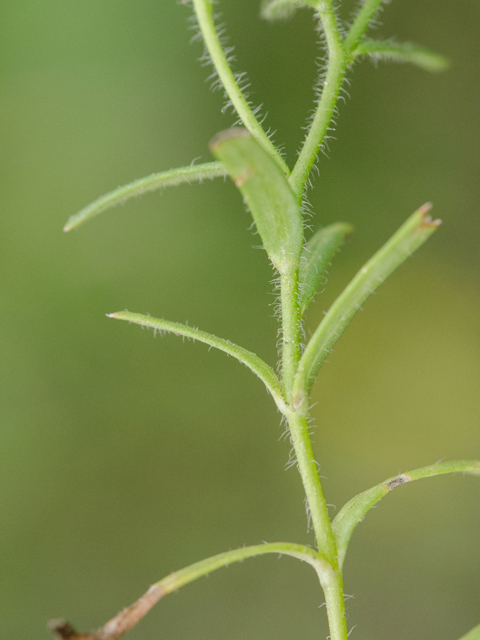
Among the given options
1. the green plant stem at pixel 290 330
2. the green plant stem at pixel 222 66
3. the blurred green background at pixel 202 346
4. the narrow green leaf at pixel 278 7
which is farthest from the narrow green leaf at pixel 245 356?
the blurred green background at pixel 202 346

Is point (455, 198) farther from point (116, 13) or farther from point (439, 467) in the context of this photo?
point (439, 467)

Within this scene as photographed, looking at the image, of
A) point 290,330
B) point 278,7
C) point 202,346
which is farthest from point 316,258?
point 202,346

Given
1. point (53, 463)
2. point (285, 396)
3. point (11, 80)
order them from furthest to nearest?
point (53, 463) < point (11, 80) < point (285, 396)

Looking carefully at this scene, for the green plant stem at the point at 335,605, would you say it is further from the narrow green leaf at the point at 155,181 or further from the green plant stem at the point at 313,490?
the narrow green leaf at the point at 155,181

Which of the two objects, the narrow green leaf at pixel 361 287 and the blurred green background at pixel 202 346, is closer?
the narrow green leaf at pixel 361 287

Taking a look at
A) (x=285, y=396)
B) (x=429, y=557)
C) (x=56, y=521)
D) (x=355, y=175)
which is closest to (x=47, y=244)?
(x=56, y=521)

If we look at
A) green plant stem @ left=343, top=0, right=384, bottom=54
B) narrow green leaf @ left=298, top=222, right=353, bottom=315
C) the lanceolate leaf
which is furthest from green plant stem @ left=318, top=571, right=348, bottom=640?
green plant stem @ left=343, top=0, right=384, bottom=54

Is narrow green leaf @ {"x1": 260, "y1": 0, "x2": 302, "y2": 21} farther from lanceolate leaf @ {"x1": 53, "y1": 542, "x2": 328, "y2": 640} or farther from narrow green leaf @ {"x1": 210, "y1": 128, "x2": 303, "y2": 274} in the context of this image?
lanceolate leaf @ {"x1": 53, "y1": 542, "x2": 328, "y2": 640}
